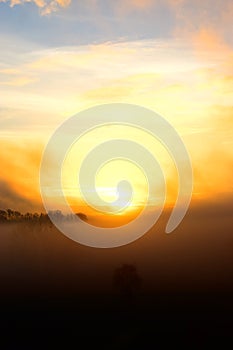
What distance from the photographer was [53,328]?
7746 inches

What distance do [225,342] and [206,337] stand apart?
35.0 feet

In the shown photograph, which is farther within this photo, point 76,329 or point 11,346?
point 76,329

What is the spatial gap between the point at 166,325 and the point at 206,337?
22568 mm

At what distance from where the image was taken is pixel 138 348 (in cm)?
16325

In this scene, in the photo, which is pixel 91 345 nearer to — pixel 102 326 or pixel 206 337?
pixel 102 326

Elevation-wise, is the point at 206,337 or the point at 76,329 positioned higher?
the point at 76,329

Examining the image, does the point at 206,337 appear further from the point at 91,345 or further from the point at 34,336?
the point at 34,336

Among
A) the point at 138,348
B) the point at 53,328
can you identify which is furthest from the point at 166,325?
the point at 53,328

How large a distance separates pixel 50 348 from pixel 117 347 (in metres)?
29.4

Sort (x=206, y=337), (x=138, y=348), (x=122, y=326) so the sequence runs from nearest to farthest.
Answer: (x=138, y=348) < (x=206, y=337) < (x=122, y=326)

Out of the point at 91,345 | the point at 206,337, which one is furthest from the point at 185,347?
the point at 91,345

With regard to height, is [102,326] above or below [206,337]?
above

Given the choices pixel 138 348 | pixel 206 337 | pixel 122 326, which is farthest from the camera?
pixel 122 326

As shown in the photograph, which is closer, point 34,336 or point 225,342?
point 225,342
